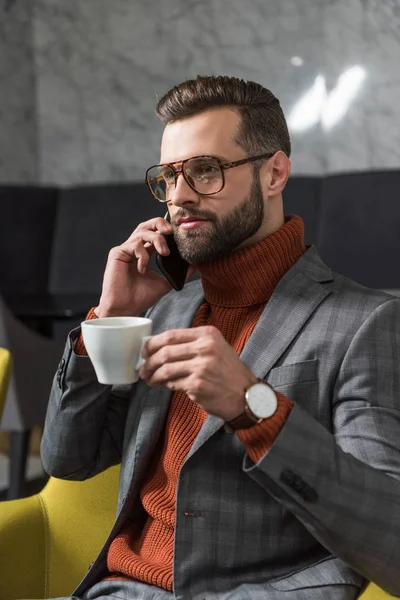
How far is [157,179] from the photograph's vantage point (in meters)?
1.54

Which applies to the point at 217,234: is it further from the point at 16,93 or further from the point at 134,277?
the point at 16,93

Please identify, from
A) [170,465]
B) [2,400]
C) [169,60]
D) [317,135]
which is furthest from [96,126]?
[170,465]

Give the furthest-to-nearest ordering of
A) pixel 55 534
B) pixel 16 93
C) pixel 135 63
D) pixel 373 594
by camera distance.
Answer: pixel 16 93 < pixel 135 63 < pixel 55 534 < pixel 373 594

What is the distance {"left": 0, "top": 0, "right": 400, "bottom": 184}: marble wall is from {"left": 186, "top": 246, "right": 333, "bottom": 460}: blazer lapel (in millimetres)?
3102

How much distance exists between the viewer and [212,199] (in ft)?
4.65

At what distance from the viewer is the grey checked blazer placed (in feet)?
3.73

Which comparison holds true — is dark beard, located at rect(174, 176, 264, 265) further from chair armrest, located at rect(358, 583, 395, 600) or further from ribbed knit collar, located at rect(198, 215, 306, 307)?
chair armrest, located at rect(358, 583, 395, 600)

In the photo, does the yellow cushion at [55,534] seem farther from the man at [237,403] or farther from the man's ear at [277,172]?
the man's ear at [277,172]

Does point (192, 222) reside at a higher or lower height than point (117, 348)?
higher

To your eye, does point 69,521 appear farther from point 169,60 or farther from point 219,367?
point 169,60

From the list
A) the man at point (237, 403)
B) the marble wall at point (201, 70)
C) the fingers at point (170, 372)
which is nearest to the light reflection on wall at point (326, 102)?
the marble wall at point (201, 70)

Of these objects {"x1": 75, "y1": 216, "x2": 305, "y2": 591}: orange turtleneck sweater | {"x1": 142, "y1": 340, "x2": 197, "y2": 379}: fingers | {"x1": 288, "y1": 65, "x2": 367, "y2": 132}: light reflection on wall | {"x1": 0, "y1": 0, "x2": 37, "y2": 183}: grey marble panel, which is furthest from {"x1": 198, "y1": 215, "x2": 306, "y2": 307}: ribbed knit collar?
{"x1": 0, "y1": 0, "x2": 37, "y2": 183}: grey marble panel

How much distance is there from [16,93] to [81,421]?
4.12 m

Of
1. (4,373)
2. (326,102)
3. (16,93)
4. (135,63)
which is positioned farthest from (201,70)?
(4,373)
